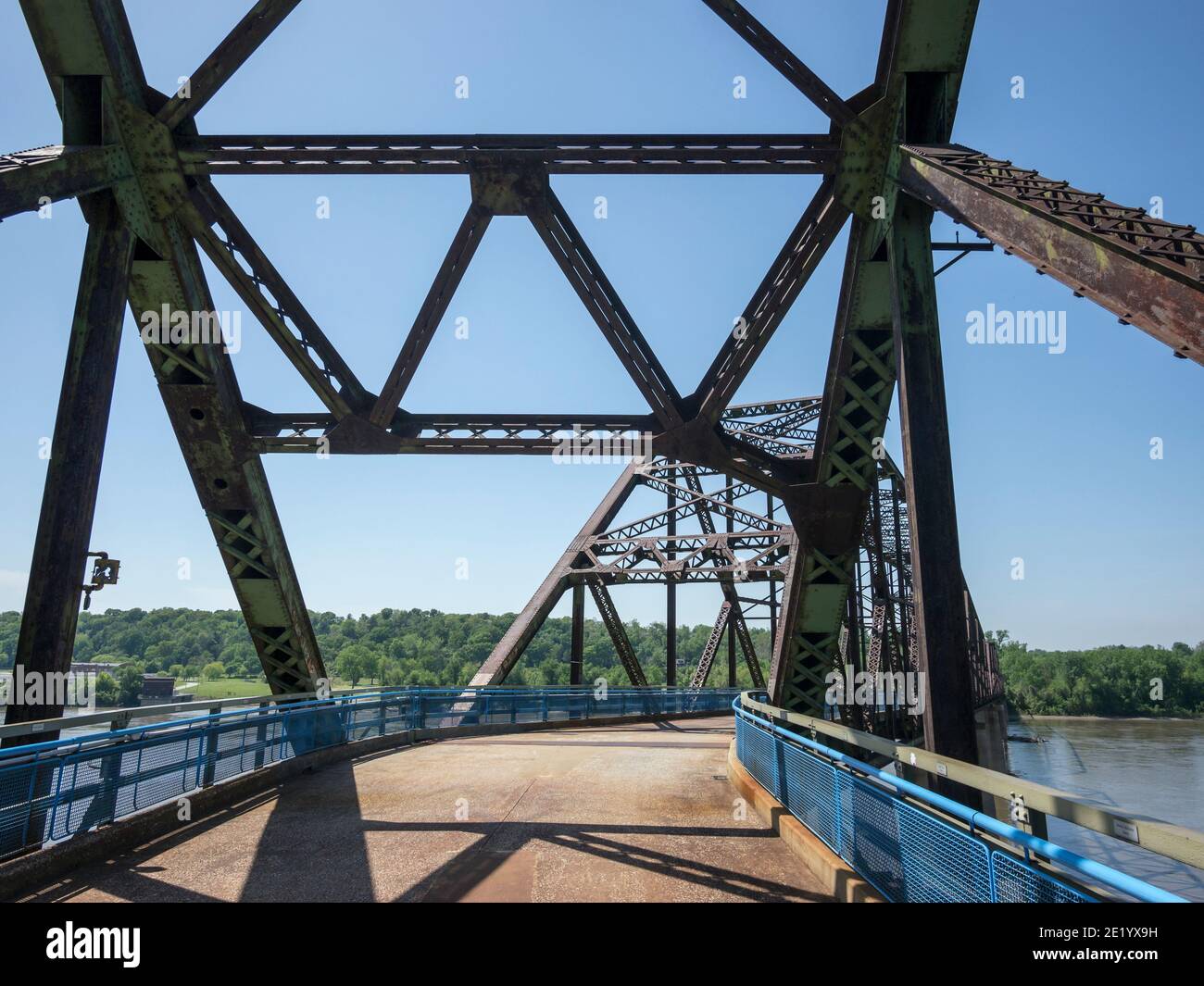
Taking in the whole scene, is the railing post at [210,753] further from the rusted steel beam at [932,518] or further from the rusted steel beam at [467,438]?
the rusted steel beam at [932,518]

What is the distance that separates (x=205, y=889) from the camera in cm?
543

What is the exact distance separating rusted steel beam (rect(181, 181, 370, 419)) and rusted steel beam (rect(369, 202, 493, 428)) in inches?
25.6

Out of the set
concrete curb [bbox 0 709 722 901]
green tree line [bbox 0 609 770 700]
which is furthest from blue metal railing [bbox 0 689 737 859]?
green tree line [bbox 0 609 770 700]

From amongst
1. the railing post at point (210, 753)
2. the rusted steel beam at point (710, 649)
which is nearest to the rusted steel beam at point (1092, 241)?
the railing post at point (210, 753)

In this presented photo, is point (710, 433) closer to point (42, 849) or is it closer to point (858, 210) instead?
point (858, 210)

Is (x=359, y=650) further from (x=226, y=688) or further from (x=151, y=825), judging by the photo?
(x=151, y=825)

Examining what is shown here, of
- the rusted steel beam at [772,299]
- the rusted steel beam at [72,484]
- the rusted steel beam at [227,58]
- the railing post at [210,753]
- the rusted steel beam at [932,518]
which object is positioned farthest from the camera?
the railing post at [210,753]

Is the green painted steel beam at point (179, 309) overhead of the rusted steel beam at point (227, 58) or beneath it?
beneath

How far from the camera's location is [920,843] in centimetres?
429

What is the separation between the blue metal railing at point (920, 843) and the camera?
3117 mm

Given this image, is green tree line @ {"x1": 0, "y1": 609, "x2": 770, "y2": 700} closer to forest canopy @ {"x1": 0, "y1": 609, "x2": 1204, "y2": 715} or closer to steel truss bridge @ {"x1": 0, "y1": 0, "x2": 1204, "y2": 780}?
forest canopy @ {"x1": 0, "y1": 609, "x2": 1204, "y2": 715}

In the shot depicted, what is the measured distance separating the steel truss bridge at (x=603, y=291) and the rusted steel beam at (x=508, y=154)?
2 centimetres

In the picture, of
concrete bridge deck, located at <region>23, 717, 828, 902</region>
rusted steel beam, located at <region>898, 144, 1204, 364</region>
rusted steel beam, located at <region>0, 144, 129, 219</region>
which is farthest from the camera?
rusted steel beam, located at <region>0, 144, 129, 219</region>

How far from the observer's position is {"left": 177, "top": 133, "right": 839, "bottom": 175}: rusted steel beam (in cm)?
777
